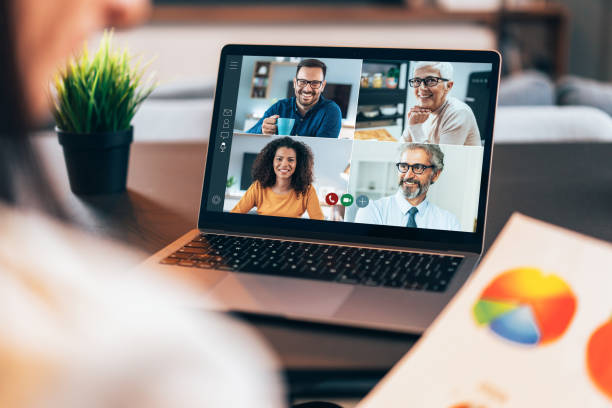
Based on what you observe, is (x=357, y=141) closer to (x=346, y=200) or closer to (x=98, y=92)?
(x=346, y=200)

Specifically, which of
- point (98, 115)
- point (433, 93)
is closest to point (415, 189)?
point (433, 93)

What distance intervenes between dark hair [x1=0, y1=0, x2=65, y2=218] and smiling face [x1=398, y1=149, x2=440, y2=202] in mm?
542

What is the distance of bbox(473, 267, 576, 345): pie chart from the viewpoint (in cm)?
46

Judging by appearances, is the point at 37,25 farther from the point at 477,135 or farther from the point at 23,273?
the point at 477,135

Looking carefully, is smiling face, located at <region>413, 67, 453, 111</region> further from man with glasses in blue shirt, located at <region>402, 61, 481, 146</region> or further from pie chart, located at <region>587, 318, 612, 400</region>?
pie chart, located at <region>587, 318, 612, 400</region>

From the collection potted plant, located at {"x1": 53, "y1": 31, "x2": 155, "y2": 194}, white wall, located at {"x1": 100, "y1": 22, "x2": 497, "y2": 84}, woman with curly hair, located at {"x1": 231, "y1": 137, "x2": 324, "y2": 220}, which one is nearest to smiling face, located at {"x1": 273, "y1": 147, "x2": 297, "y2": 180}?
woman with curly hair, located at {"x1": 231, "y1": 137, "x2": 324, "y2": 220}

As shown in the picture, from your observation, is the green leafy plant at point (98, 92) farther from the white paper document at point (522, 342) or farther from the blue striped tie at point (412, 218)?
the white paper document at point (522, 342)

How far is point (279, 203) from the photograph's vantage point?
2.53 feet

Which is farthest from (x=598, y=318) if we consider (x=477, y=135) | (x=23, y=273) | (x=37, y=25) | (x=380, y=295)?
(x=23, y=273)

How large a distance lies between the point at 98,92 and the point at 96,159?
11 cm

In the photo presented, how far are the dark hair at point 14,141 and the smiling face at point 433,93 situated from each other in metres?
0.59

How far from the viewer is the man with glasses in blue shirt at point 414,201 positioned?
2.35ft

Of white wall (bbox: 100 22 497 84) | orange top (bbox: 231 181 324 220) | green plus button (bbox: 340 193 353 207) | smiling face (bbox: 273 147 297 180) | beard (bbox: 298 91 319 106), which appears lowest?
orange top (bbox: 231 181 324 220)

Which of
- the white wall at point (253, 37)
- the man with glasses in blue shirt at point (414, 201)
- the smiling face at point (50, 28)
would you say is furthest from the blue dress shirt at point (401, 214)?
the white wall at point (253, 37)
